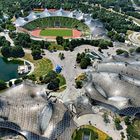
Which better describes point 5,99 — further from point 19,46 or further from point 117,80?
point 19,46

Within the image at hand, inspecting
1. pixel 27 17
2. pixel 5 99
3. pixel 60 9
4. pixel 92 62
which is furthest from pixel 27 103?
pixel 60 9

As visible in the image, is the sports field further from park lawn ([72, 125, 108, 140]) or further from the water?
park lawn ([72, 125, 108, 140])

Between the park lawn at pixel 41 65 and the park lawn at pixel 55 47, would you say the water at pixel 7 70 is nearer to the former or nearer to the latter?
the park lawn at pixel 41 65

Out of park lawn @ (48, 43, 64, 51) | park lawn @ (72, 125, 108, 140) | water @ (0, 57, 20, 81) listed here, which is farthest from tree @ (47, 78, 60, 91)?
park lawn @ (48, 43, 64, 51)

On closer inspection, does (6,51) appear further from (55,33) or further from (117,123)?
(117,123)

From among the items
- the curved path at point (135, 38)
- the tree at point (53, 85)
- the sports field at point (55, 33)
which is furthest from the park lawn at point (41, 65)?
the curved path at point (135, 38)

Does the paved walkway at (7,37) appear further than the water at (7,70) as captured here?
Yes
